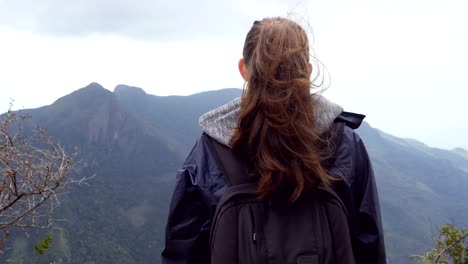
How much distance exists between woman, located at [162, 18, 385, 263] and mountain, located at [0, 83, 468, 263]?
17.3 metres

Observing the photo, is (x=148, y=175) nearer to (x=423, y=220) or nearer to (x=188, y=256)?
(x=423, y=220)

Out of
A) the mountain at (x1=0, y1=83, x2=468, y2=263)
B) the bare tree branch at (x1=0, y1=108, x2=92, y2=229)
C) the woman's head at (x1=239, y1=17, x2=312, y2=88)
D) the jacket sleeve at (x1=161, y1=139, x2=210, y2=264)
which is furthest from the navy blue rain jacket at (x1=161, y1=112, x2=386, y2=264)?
the mountain at (x1=0, y1=83, x2=468, y2=263)

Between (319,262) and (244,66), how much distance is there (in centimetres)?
63

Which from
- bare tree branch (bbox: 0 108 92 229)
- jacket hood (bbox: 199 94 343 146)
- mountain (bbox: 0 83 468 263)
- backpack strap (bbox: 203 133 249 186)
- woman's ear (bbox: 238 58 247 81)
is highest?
woman's ear (bbox: 238 58 247 81)

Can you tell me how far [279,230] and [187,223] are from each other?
305 millimetres

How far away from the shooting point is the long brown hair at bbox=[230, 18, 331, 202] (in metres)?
1.24

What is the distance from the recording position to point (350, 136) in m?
1.41

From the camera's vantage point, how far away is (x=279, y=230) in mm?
1230

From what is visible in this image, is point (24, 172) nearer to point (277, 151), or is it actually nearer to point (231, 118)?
point (231, 118)

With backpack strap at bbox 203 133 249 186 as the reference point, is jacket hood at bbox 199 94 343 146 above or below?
above

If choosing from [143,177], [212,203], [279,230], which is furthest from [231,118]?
[143,177]

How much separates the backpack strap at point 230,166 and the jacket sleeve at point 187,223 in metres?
0.08

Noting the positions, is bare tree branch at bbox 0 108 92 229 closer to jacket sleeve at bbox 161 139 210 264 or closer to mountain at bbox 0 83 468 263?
jacket sleeve at bbox 161 139 210 264

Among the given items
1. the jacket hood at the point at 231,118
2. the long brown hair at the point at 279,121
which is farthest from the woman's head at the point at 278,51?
the jacket hood at the point at 231,118
